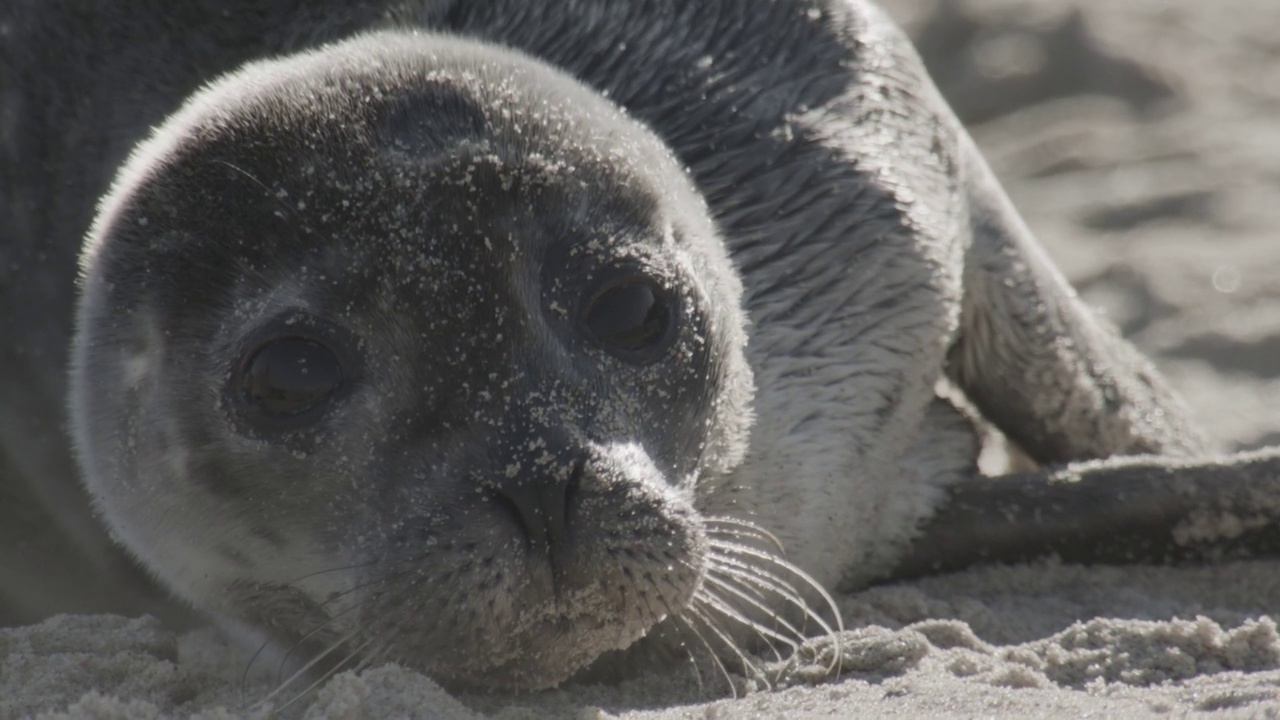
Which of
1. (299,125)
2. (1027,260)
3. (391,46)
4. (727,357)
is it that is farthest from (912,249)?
(299,125)

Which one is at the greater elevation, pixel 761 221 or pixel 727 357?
pixel 761 221

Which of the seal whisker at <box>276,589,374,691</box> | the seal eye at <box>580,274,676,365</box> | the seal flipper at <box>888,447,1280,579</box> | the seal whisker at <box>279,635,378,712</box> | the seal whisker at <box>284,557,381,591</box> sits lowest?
the seal flipper at <box>888,447,1280,579</box>

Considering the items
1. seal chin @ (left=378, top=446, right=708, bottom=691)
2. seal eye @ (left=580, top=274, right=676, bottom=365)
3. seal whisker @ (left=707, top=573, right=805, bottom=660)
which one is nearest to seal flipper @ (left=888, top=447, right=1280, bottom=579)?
seal whisker @ (left=707, top=573, right=805, bottom=660)

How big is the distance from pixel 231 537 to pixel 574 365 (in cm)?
63

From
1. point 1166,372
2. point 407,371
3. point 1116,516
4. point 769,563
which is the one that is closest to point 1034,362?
point 1116,516

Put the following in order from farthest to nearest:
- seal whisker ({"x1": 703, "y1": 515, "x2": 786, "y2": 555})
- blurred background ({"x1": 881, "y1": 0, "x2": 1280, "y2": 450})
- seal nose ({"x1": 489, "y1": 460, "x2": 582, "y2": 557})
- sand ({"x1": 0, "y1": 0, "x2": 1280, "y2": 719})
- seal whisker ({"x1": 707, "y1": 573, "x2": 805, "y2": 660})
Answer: blurred background ({"x1": 881, "y1": 0, "x2": 1280, "y2": 450}) < seal whisker ({"x1": 703, "y1": 515, "x2": 786, "y2": 555}) < seal whisker ({"x1": 707, "y1": 573, "x2": 805, "y2": 660}) < sand ({"x1": 0, "y1": 0, "x2": 1280, "y2": 719}) < seal nose ({"x1": 489, "y1": 460, "x2": 582, "y2": 557})

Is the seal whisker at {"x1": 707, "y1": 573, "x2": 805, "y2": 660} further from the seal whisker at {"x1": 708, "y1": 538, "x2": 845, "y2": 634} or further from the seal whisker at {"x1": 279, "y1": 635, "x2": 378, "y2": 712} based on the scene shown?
the seal whisker at {"x1": 279, "y1": 635, "x2": 378, "y2": 712}

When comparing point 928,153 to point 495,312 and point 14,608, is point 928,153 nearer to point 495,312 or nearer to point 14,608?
point 495,312

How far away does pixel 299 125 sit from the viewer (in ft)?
8.50

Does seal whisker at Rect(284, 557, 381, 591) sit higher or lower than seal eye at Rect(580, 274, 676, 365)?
lower

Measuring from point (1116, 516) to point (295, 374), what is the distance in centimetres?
164

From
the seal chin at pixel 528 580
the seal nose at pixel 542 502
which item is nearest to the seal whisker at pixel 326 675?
the seal chin at pixel 528 580

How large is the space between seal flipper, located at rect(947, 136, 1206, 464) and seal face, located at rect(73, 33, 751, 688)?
3.70 ft

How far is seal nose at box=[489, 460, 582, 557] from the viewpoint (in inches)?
88.7
